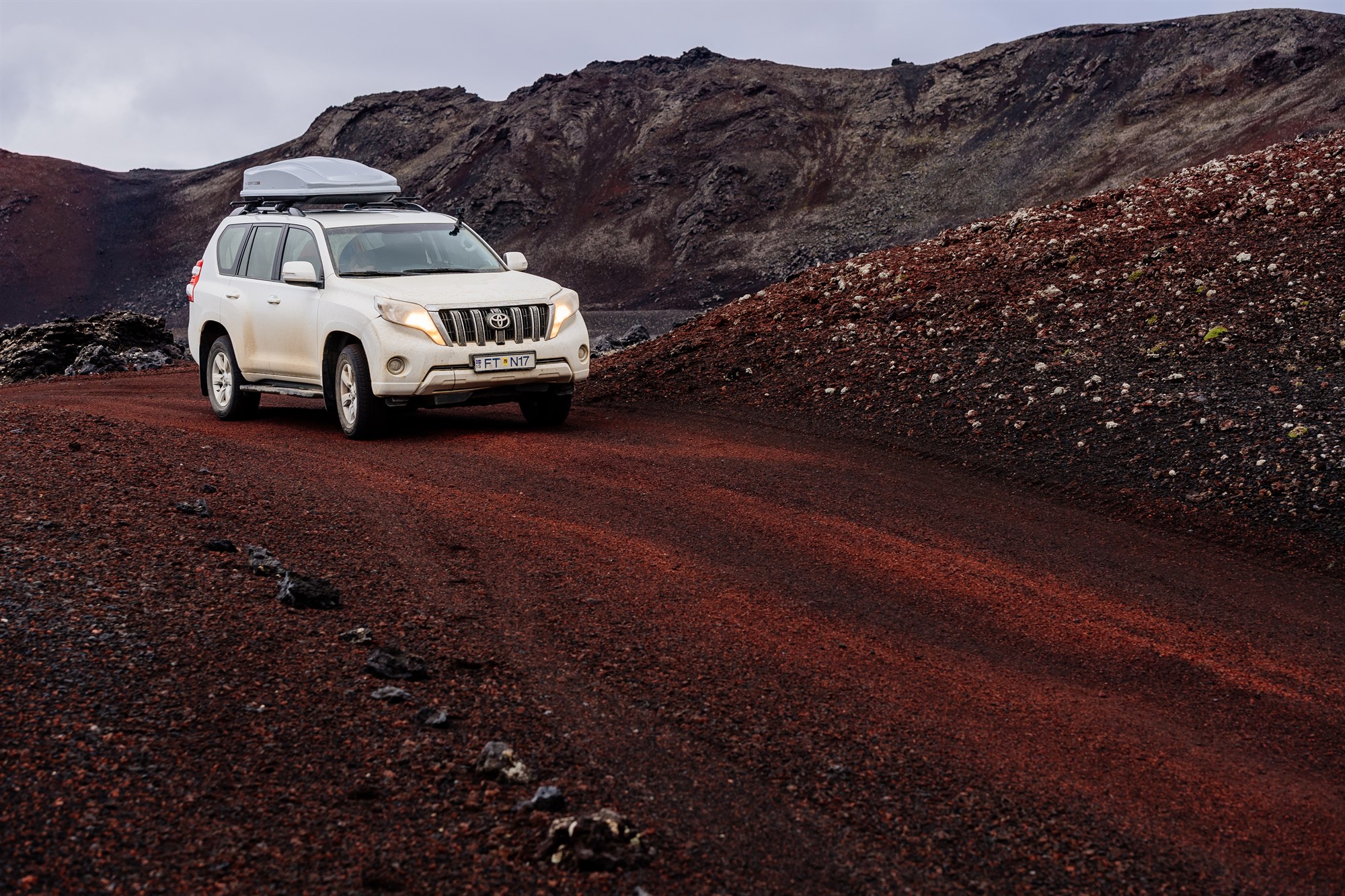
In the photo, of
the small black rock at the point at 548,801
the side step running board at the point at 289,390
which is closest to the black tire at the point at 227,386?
the side step running board at the point at 289,390

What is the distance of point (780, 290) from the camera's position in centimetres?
1658

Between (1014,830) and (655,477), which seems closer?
(1014,830)

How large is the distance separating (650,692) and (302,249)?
7910mm

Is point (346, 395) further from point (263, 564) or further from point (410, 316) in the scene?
point (263, 564)

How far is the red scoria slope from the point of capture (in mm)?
9234

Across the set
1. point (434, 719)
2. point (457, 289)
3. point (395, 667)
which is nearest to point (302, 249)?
point (457, 289)

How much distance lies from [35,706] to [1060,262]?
11.9 meters

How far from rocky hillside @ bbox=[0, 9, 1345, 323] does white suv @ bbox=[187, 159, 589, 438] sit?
129ft

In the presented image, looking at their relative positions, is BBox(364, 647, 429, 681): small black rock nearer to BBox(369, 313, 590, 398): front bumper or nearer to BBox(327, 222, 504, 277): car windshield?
BBox(369, 313, 590, 398): front bumper

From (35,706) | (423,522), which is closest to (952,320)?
(423,522)

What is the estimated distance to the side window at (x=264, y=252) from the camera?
11.8 meters

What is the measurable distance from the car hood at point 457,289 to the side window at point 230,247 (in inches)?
84.6

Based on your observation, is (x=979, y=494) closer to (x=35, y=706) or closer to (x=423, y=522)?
(x=423, y=522)

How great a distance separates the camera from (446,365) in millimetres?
10312
